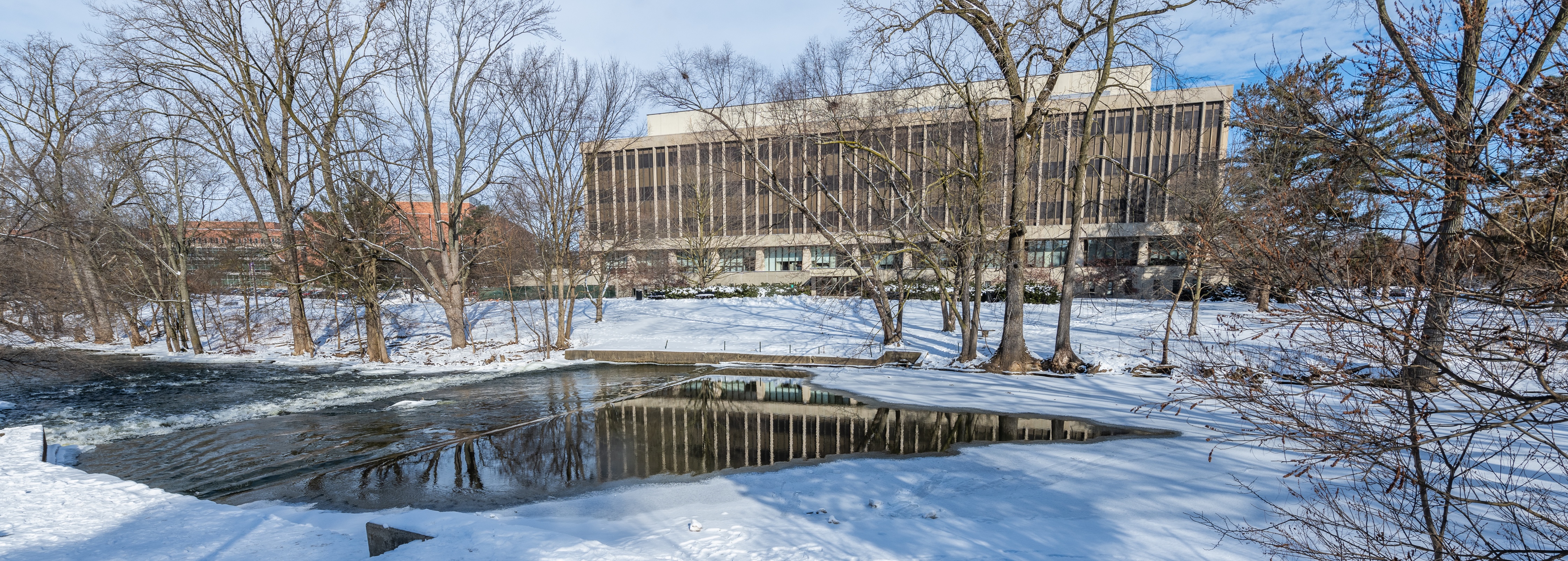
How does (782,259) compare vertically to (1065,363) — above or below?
above

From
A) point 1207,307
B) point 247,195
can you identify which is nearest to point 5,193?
point 247,195

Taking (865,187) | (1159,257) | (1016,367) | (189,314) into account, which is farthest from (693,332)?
(1159,257)

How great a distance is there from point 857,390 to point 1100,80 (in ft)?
28.9

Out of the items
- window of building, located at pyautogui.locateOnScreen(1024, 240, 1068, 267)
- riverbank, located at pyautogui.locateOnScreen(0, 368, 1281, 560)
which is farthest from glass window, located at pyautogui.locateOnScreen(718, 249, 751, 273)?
riverbank, located at pyautogui.locateOnScreen(0, 368, 1281, 560)

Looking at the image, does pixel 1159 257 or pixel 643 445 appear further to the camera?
pixel 1159 257

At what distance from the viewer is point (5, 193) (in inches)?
703

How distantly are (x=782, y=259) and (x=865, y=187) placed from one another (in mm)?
12341

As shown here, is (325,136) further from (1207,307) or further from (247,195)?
(1207,307)

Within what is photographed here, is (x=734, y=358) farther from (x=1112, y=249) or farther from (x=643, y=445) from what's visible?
(x=1112, y=249)

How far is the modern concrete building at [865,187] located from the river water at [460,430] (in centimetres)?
837

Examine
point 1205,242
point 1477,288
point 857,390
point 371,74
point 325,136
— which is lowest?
point 857,390

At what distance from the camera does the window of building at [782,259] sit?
50.1m

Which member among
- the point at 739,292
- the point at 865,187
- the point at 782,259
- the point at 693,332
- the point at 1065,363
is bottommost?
Answer: the point at 693,332

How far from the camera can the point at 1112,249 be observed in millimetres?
42812
